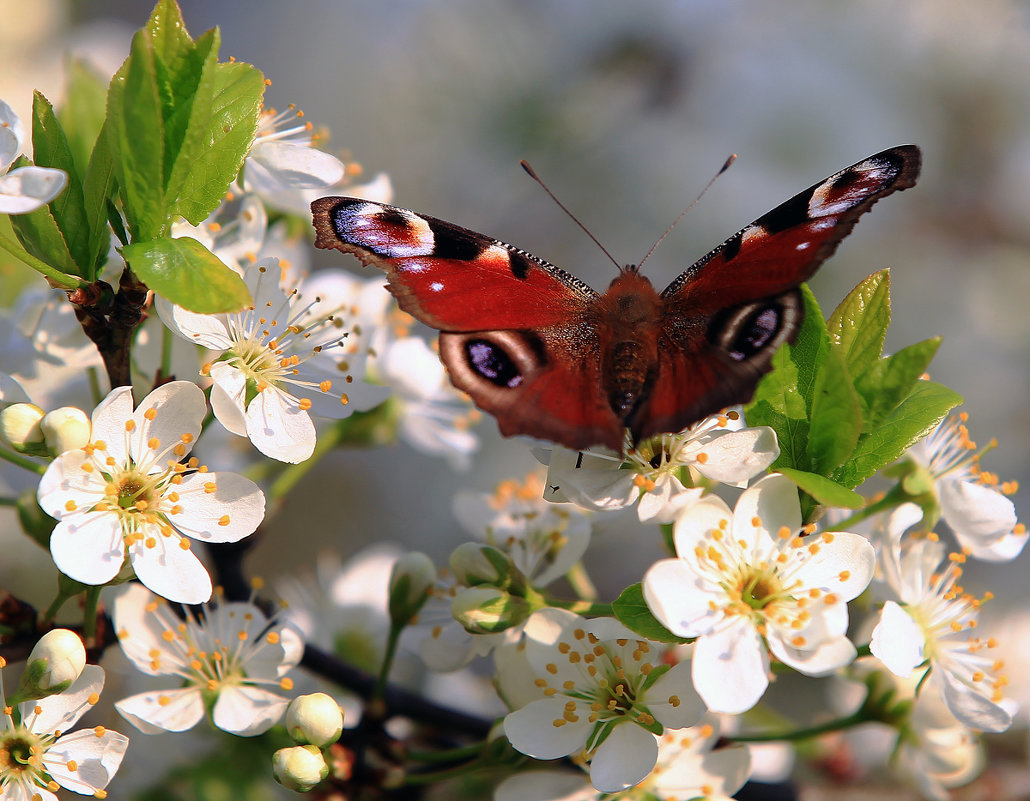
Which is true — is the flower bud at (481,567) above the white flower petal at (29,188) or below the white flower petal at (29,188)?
below

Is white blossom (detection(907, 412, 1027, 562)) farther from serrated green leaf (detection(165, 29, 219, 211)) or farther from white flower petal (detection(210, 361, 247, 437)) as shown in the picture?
serrated green leaf (detection(165, 29, 219, 211))

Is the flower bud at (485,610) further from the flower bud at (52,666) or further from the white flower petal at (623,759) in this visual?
the flower bud at (52,666)

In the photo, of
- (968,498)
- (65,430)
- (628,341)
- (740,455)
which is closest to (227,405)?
Result: (65,430)

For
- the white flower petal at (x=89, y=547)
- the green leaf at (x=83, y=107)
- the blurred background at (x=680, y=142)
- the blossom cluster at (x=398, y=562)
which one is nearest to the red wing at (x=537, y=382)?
the blossom cluster at (x=398, y=562)

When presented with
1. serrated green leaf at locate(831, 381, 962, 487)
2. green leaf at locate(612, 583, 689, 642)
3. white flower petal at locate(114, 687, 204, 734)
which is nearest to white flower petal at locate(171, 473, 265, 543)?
white flower petal at locate(114, 687, 204, 734)

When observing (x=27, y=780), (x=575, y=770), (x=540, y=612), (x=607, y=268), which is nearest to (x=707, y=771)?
(x=575, y=770)

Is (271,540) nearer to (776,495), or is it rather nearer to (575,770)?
(575,770)

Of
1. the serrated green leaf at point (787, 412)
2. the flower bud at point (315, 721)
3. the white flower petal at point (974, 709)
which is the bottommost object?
the flower bud at point (315, 721)
